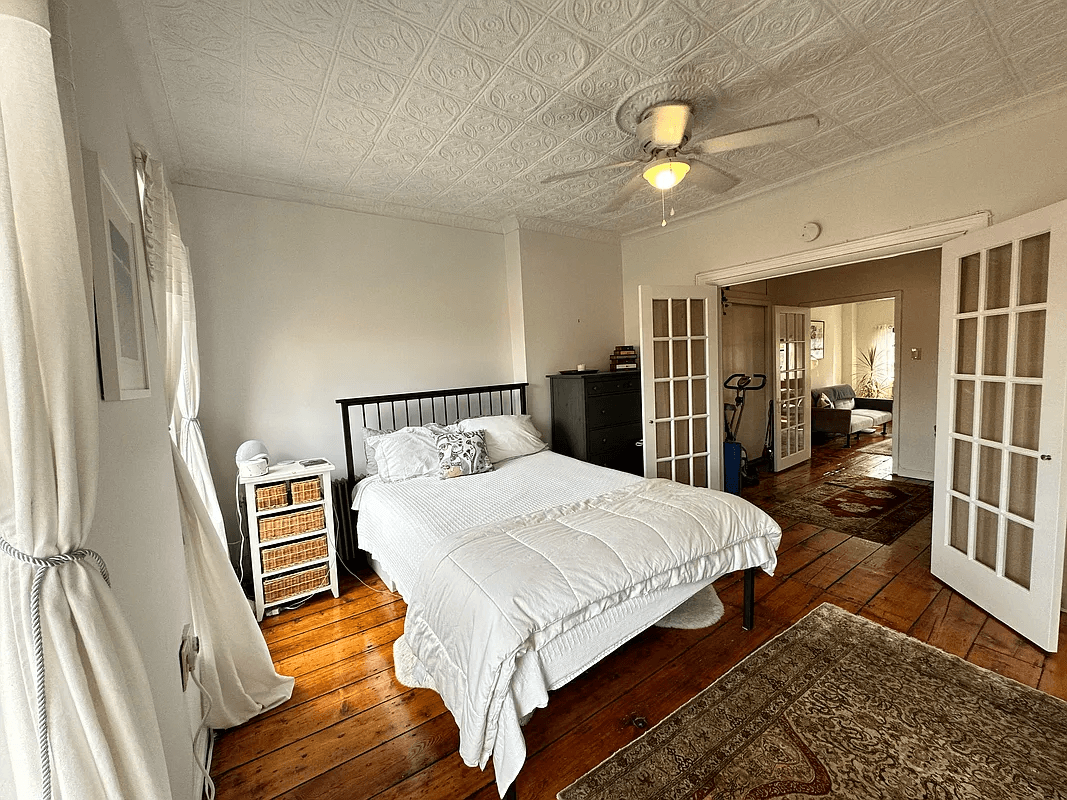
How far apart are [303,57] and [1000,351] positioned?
3505 mm

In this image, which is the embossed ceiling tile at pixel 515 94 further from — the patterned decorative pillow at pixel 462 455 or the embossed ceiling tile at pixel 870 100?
the patterned decorative pillow at pixel 462 455

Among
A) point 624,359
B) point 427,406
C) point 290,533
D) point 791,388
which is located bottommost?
point 290,533

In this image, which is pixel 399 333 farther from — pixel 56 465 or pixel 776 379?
pixel 776 379

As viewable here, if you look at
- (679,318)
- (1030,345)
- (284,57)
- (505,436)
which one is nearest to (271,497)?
(505,436)

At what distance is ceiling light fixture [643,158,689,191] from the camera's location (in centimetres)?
215

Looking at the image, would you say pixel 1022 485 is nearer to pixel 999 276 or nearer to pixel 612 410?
pixel 999 276

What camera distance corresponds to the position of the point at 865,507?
399 centimetres

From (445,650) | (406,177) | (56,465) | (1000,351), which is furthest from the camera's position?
(406,177)

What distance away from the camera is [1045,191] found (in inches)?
89.6

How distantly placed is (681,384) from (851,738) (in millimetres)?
2529

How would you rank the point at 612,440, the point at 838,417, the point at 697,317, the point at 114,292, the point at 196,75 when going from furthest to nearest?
1. the point at 838,417
2. the point at 612,440
3. the point at 697,317
4. the point at 196,75
5. the point at 114,292

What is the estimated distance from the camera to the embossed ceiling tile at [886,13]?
5.23 ft

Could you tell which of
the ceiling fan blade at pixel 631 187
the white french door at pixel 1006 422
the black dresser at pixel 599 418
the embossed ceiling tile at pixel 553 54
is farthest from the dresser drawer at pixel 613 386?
the embossed ceiling tile at pixel 553 54

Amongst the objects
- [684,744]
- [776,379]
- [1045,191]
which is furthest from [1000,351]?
[776,379]
